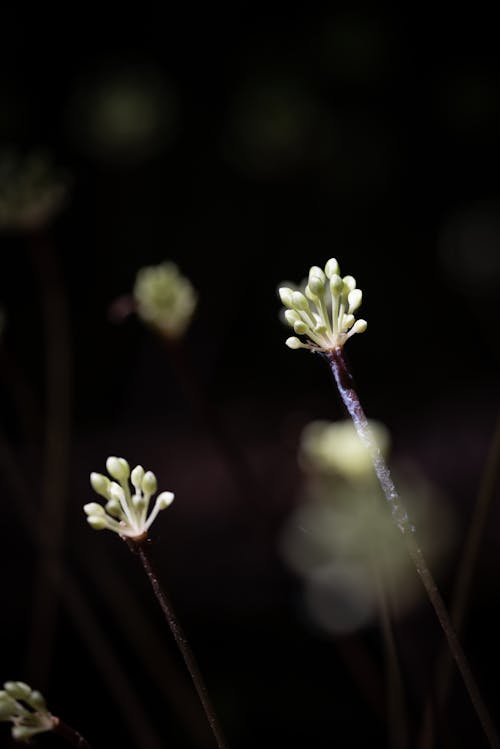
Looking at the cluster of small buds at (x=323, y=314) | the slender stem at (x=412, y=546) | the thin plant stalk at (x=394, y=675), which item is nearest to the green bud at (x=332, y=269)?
the cluster of small buds at (x=323, y=314)

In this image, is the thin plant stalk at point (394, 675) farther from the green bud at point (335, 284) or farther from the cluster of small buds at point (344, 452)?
the green bud at point (335, 284)

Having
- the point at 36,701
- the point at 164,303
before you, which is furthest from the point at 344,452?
the point at 36,701

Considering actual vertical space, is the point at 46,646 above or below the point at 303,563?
below

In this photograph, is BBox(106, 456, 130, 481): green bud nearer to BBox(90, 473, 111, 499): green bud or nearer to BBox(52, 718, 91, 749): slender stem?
BBox(90, 473, 111, 499): green bud

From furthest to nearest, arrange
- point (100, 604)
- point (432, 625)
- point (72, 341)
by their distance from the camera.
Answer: point (72, 341) < point (100, 604) < point (432, 625)

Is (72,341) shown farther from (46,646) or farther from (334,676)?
(334,676)

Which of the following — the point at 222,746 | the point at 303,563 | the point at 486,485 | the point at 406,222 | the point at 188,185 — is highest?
the point at 188,185

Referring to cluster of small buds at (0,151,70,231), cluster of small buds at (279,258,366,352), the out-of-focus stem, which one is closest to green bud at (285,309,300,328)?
cluster of small buds at (279,258,366,352)

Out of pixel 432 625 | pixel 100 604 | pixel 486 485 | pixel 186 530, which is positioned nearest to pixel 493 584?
pixel 432 625
